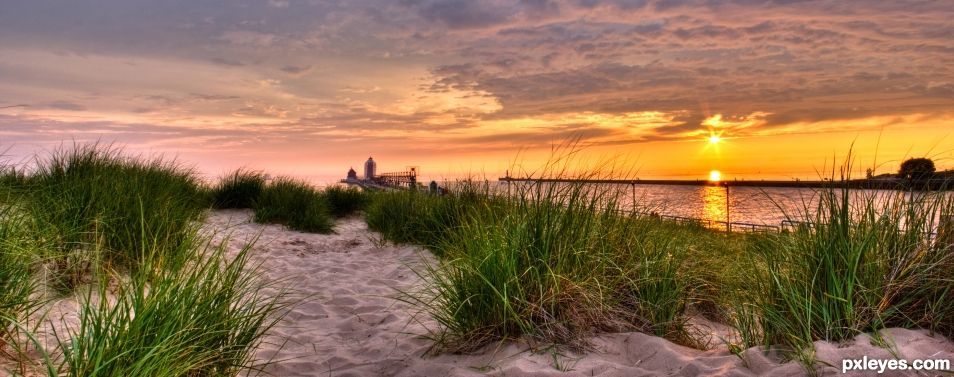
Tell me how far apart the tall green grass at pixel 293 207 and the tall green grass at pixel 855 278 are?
318 inches

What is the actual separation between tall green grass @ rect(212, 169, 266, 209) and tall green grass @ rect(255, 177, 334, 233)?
28 centimetres

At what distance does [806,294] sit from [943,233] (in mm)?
1135

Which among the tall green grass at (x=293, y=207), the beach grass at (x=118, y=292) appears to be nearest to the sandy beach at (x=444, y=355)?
the beach grass at (x=118, y=292)

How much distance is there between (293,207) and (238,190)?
74.8 inches

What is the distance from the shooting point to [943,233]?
3.66 meters

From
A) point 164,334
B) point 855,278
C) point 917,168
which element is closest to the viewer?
point 164,334

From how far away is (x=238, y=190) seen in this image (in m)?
12.0

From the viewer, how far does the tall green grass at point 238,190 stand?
11852mm

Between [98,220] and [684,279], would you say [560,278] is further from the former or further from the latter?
[98,220]

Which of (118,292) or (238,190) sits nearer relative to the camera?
(118,292)

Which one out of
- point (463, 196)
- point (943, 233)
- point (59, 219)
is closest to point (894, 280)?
point (943, 233)

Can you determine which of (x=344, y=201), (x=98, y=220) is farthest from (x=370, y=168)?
(x=98, y=220)

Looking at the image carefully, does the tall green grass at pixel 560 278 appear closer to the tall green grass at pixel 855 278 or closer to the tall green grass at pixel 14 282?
the tall green grass at pixel 855 278

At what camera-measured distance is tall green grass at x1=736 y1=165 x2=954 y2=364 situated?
336 centimetres
